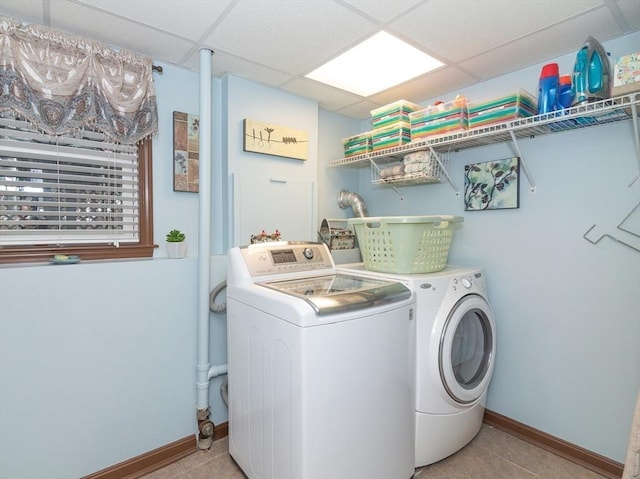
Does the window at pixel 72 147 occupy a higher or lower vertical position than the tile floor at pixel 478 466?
higher

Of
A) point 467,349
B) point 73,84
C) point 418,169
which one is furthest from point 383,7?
point 467,349

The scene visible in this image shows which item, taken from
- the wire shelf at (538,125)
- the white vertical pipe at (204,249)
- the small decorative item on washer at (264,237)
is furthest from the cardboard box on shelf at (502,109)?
the white vertical pipe at (204,249)

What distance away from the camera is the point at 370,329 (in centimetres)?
145

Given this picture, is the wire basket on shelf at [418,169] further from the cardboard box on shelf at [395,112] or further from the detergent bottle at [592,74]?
the detergent bottle at [592,74]

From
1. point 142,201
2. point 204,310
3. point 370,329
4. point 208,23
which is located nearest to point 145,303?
point 204,310

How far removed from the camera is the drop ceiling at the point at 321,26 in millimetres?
1502

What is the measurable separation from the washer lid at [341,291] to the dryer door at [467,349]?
14.6 inches

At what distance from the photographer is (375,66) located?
2.09 m

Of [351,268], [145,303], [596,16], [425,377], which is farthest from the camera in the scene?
[351,268]

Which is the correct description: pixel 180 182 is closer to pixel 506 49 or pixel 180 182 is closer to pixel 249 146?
pixel 249 146

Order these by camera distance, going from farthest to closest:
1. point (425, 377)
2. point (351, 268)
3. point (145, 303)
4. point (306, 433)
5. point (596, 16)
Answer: point (351, 268)
point (145, 303)
point (425, 377)
point (596, 16)
point (306, 433)

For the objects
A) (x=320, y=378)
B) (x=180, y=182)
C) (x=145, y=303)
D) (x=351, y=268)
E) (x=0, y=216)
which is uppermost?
(x=180, y=182)

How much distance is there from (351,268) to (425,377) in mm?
763

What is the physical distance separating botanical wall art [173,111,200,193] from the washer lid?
86cm
